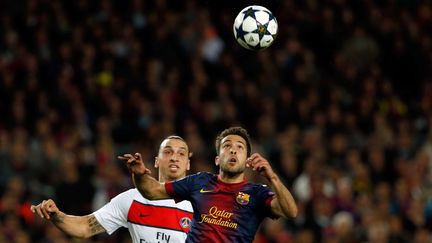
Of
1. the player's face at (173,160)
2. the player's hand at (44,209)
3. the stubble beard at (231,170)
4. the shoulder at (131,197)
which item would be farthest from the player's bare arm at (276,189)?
the shoulder at (131,197)

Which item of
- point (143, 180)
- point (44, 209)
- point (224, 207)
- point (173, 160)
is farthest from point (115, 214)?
point (224, 207)

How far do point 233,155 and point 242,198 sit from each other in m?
0.33

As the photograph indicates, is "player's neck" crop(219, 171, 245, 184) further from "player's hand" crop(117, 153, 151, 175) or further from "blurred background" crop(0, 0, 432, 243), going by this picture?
"blurred background" crop(0, 0, 432, 243)

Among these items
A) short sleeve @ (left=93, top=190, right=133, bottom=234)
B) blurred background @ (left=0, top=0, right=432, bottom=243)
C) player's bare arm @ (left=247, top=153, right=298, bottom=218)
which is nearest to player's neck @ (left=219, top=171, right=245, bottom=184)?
player's bare arm @ (left=247, top=153, right=298, bottom=218)

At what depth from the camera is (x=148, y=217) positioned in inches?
336

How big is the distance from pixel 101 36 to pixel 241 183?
9.33 meters

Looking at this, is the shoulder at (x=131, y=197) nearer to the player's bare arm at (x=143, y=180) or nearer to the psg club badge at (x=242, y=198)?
the player's bare arm at (x=143, y=180)

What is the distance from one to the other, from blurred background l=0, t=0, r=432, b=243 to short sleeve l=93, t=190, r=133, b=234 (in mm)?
3928

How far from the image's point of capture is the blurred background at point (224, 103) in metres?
13.5

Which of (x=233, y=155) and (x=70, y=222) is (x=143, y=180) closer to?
(x=233, y=155)

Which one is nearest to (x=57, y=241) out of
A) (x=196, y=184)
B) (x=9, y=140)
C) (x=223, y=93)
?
(x=9, y=140)

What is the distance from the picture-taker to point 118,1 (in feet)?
57.1

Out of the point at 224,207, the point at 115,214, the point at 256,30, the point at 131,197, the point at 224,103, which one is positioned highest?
the point at 256,30

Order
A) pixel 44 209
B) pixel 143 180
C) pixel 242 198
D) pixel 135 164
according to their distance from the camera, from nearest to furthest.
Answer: pixel 135 164, pixel 143 180, pixel 242 198, pixel 44 209
